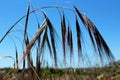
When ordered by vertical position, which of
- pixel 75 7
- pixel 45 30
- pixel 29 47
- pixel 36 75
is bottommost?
pixel 36 75

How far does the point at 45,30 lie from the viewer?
6.84ft

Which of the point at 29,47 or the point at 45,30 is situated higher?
the point at 45,30

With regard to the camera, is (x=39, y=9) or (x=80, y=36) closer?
(x=80, y=36)

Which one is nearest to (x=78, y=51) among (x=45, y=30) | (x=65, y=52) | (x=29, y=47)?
(x=65, y=52)

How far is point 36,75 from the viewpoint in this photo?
214cm

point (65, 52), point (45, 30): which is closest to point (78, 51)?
point (65, 52)

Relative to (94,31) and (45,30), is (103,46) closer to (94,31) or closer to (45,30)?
(94,31)

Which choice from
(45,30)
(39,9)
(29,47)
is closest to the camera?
(29,47)

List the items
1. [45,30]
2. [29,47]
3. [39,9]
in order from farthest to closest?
[39,9], [45,30], [29,47]

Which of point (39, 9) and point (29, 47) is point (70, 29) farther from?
point (29, 47)

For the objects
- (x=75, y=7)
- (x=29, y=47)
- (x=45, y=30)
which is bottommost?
(x=29, y=47)

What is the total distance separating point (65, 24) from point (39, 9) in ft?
0.89

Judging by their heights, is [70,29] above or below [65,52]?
above

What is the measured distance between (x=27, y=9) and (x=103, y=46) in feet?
1.89
